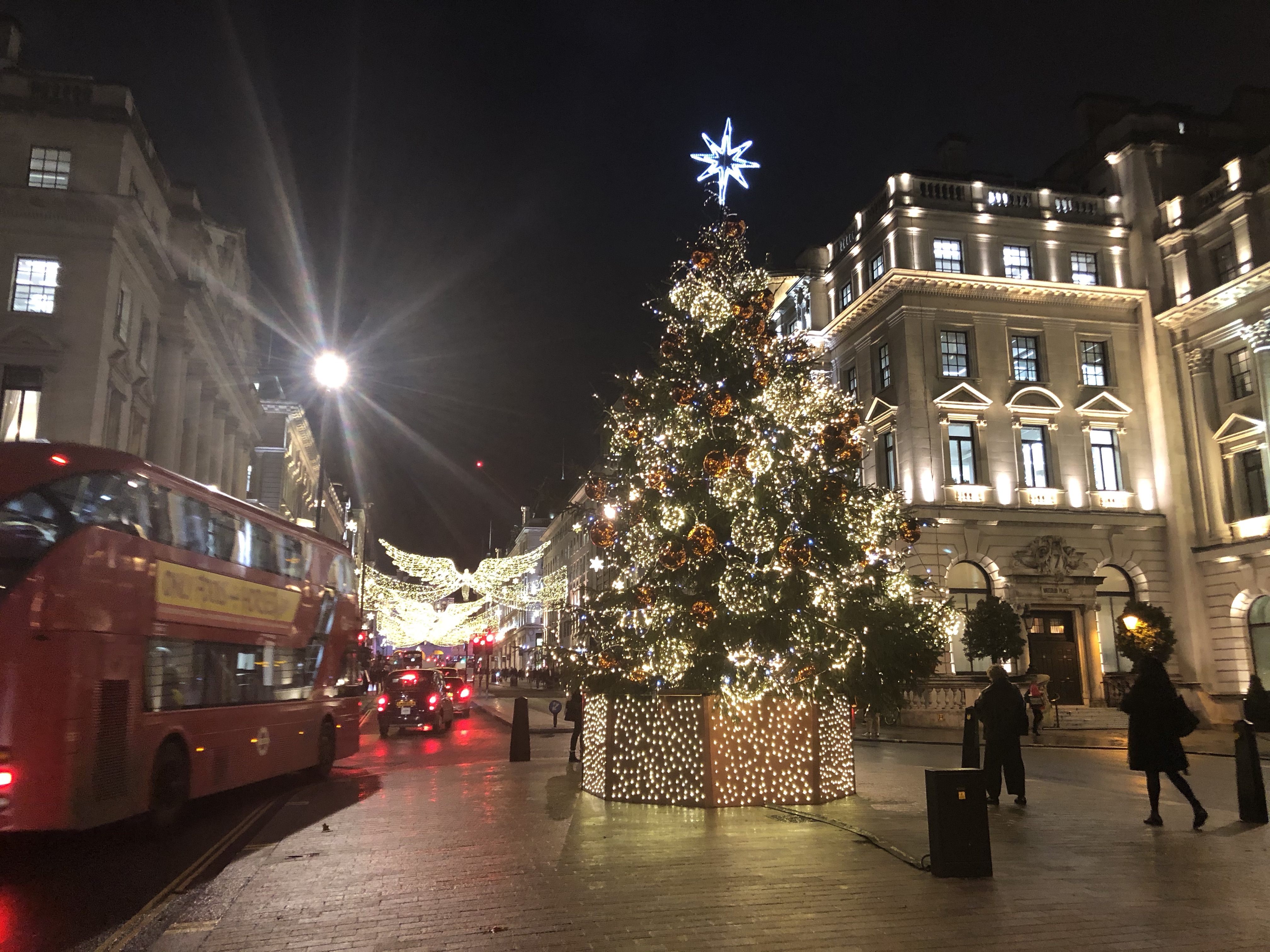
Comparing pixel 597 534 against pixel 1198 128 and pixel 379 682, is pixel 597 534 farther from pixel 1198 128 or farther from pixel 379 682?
pixel 379 682

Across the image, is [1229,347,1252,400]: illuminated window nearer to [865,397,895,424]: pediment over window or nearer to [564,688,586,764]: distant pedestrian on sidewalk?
[865,397,895,424]: pediment over window

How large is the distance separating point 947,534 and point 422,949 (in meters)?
28.7

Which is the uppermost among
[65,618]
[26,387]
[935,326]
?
[935,326]

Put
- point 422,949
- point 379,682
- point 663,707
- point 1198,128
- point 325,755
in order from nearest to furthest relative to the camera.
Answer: point 422,949 → point 663,707 → point 325,755 → point 1198,128 → point 379,682

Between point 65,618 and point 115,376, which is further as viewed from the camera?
point 115,376

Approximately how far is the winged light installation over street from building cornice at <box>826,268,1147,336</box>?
1594 centimetres

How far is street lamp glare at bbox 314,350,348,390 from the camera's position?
22.9 m

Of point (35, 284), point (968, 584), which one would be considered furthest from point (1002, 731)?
point (35, 284)

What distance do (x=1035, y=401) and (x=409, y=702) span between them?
78.7 ft

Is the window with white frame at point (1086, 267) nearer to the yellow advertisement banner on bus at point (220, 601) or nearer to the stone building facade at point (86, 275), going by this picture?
the yellow advertisement banner on bus at point (220, 601)

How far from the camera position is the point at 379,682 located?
4925cm

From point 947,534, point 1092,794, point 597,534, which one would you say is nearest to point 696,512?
point 597,534

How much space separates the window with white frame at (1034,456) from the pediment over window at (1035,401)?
2.17 feet

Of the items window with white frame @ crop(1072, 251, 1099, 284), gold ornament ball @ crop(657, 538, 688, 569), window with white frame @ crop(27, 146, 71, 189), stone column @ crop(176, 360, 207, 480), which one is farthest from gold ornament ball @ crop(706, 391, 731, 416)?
stone column @ crop(176, 360, 207, 480)
